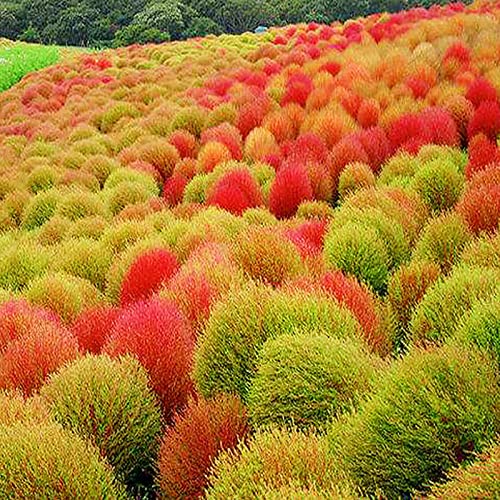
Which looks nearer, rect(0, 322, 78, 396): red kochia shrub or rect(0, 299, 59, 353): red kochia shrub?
rect(0, 322, 78, 396): red kochia shrub

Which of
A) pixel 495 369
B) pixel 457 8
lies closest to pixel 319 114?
pixel 495 369

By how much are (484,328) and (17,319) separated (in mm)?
1328

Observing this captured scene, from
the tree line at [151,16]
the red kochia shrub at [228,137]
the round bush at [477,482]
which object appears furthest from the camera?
the tree line at [151,16]

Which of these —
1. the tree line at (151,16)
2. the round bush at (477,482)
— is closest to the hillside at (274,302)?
the round bush at (477,482)

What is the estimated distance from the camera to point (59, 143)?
17.5 feet

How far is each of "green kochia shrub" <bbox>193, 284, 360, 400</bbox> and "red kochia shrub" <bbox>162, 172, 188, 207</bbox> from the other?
7.07 ft

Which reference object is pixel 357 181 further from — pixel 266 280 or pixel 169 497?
pixel 169 497

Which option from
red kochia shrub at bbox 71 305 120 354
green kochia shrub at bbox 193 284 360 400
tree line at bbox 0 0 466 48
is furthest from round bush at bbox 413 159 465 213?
tree line at bbox 0 0 466 48

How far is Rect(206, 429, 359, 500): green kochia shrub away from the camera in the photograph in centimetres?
96

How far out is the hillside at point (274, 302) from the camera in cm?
113

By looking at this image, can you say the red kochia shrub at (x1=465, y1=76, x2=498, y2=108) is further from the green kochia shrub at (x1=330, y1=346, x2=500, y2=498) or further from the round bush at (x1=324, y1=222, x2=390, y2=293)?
the green kochia shrub at (x1=330, y1=346, x2=500, y2=498)

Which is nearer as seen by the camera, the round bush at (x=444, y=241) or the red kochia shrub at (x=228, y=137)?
the round bush at (x=444, y=241)

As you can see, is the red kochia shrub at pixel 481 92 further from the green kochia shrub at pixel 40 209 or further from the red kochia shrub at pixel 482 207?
the green kochia shrub at pixel 40 209

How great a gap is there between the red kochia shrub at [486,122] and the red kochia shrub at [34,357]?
92.3 inches
